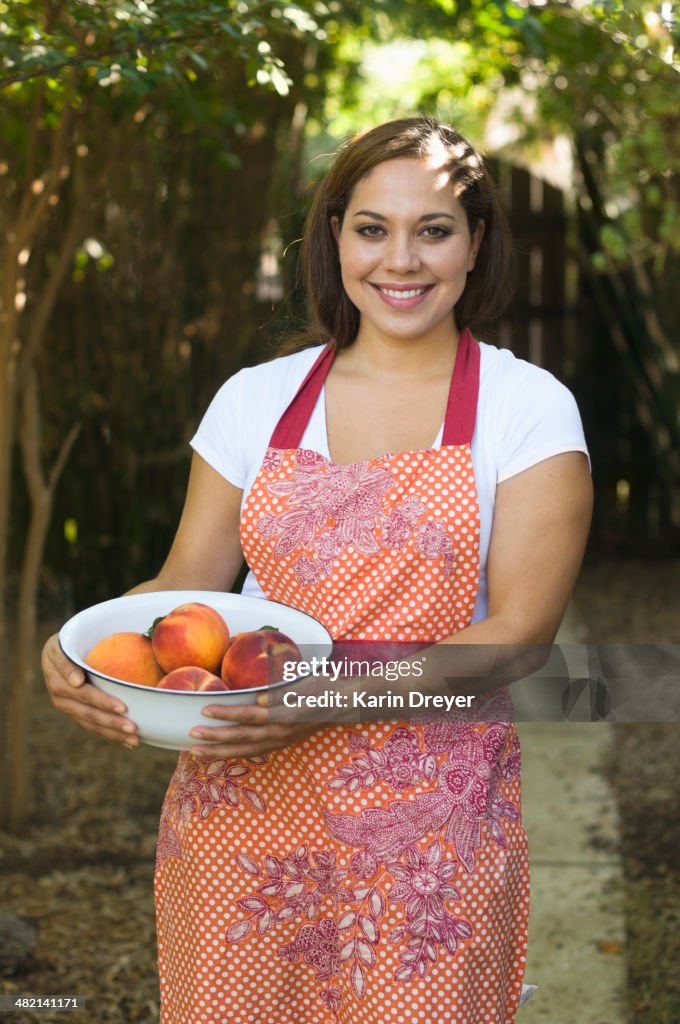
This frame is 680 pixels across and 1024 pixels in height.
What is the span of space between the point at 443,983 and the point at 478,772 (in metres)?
0.27

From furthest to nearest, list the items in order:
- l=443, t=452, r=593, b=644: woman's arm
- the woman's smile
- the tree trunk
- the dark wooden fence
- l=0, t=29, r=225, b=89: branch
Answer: the dark wooden fence < the tree trunk < l=0, t=29, r=225, b=89: branch < the woman's smile < l=443, t=452, r=593, b=644: woman's arm

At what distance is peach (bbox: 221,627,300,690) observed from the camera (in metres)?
1.46

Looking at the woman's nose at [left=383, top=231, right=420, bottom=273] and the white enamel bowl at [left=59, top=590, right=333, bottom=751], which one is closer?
the white enamel bowl at [left=59, top=590, right=333, bottom=751]

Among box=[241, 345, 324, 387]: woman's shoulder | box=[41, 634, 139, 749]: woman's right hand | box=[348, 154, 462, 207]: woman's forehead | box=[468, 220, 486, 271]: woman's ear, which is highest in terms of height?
box=[348, 154, 462, 207]: woman's forehead

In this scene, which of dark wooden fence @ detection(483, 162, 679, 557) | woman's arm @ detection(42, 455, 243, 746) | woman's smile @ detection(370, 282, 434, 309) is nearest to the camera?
woman's smile @ detection(370, 282, 434, 309)

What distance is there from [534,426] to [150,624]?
1.93ft

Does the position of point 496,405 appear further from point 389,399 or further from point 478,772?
point 478,772

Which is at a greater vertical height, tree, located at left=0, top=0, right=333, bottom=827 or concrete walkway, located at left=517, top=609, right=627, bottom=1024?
tree, located at left=0, top=0, right=333, bottom=827

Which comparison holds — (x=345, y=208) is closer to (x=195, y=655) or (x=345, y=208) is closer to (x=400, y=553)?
(x=400, y=553)

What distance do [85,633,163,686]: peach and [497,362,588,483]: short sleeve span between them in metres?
0.51

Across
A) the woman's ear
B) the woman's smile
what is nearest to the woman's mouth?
the woman's smile

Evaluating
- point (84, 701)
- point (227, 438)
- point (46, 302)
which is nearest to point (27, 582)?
point (46, 302)

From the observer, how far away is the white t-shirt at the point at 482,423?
154cm

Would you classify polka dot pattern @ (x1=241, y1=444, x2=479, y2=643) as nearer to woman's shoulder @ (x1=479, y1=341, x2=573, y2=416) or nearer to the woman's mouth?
woman's shoulder @ (x1=479, y1=341, x2=573, y2=416)
